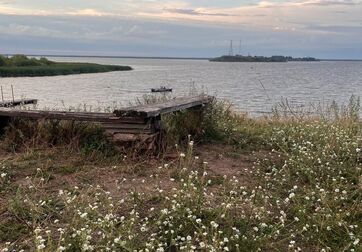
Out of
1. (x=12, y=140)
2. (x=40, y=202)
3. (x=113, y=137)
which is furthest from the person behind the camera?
(x=12, y=140)

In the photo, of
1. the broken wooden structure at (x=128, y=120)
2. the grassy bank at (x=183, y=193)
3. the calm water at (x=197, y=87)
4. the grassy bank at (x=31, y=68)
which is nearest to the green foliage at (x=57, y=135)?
the grassy bank at (x=183, y=193)

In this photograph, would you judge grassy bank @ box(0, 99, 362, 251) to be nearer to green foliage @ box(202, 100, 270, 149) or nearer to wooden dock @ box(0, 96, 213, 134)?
green foliage @ box(202, 100, 270, 149)

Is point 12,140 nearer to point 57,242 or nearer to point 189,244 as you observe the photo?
point 57,242

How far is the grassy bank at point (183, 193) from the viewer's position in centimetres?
416

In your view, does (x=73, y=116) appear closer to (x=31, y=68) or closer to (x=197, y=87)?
(x=197, y=87)

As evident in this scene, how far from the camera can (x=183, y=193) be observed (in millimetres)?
4832

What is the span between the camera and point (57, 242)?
4.11 meters

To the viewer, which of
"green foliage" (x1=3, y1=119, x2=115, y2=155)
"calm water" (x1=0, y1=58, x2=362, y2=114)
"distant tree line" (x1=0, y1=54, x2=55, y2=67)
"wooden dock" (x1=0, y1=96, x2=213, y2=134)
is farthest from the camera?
"distant tree line" (x1=0, y1=54, x2=55, y2=67)

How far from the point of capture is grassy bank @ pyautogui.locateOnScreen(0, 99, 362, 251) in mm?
4156

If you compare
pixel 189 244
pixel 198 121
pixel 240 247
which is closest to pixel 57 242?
pixel 189 244

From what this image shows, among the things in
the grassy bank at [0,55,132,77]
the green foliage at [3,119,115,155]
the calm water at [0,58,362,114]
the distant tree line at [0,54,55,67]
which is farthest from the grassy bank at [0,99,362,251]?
the distant tree line at [0,54,55,67]

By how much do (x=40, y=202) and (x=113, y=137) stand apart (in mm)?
2363

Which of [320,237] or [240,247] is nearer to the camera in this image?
[240,247]

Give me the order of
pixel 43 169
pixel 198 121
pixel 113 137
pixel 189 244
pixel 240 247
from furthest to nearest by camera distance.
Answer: pixel 198 121, pixel 113 137, pixel 43 169, pixel 240 247, pixel 189 244
